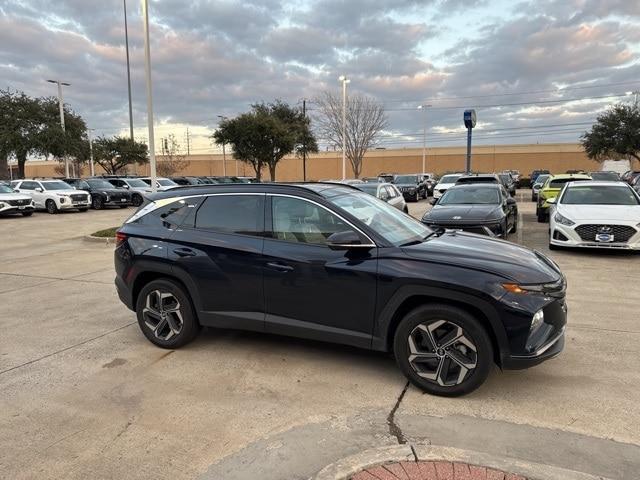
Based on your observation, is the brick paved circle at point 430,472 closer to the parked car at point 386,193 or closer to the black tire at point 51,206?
the parked car at point 386,193

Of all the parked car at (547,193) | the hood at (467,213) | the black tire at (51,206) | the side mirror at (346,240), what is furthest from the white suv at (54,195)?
the side mirror at (346,240)

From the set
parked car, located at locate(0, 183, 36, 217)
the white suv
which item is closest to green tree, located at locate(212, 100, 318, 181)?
the white suv

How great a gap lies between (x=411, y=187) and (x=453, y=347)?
25213 mm

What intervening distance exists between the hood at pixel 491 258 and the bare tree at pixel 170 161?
211 ft

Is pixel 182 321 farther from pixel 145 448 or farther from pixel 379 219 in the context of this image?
pixel 379 219

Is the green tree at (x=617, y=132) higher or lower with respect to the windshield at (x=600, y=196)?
higher

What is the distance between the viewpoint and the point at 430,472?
283 centimetres

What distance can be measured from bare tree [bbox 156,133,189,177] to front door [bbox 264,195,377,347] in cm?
6377

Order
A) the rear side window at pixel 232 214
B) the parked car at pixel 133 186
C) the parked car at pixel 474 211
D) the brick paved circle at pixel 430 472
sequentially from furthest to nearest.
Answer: the parked car at pixel 133 186, the parked car at pixel 474 211, the rear side window at pixel 232 214, the brick paved circle at pixel 430 472

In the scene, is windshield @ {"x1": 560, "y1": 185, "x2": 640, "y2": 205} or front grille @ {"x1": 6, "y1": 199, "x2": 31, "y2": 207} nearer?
windshield @ {"x1": 560, "y1": 185, "x2": 640, "y2": 205}

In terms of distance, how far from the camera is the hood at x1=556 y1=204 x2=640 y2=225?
9.57 metres

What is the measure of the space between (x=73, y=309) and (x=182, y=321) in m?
2.60

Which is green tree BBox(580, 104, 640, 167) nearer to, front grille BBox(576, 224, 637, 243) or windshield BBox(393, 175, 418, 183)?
windshield BBox(393, 175, 418, 183)

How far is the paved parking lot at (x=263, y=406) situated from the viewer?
311 cm
